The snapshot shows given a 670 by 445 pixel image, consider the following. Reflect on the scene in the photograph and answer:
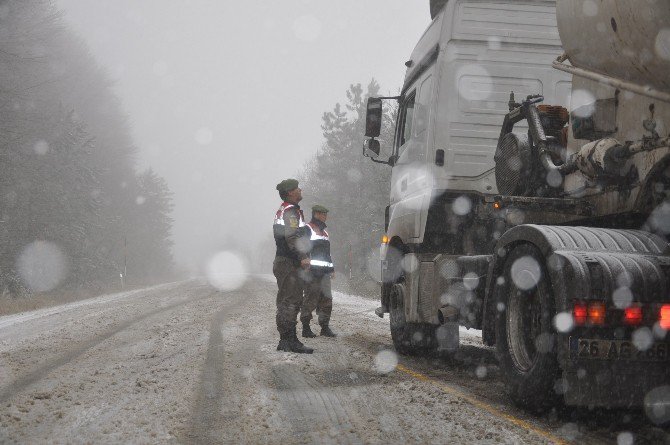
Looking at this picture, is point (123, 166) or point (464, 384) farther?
point (123, 166)

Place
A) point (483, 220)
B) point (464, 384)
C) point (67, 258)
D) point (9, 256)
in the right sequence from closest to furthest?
1. point (464, 384)
2. point (483, 220)
3. point (9, 256)
4. point (67, 258)

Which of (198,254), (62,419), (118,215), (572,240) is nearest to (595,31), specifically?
(572,240)

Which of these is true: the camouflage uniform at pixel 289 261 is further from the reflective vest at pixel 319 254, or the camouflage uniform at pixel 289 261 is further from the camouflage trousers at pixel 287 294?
the reflective vest at pixel 319 254

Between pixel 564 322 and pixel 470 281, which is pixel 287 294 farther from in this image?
pixel 564 322

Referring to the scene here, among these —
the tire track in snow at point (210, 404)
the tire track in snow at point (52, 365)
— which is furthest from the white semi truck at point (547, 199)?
the tire track in snow at point (52, 365)

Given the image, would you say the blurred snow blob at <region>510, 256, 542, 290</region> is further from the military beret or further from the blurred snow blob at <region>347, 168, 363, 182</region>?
the blurred snow blob at <region>347, 168, 363, 182</region>

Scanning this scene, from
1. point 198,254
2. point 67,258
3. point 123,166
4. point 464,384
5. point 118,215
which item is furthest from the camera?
point 198,254

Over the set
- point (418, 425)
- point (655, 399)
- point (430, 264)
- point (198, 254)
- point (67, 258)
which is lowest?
point (198, 254)

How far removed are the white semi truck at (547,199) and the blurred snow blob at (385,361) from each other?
0.81 feet

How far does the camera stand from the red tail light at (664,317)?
11.8ft

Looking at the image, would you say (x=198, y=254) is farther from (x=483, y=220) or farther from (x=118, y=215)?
(x=483, y=220)

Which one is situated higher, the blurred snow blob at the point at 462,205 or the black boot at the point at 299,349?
the blurred snow blob at the point at 462,205

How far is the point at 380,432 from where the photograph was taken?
12.6ft

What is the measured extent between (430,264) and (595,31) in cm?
318
